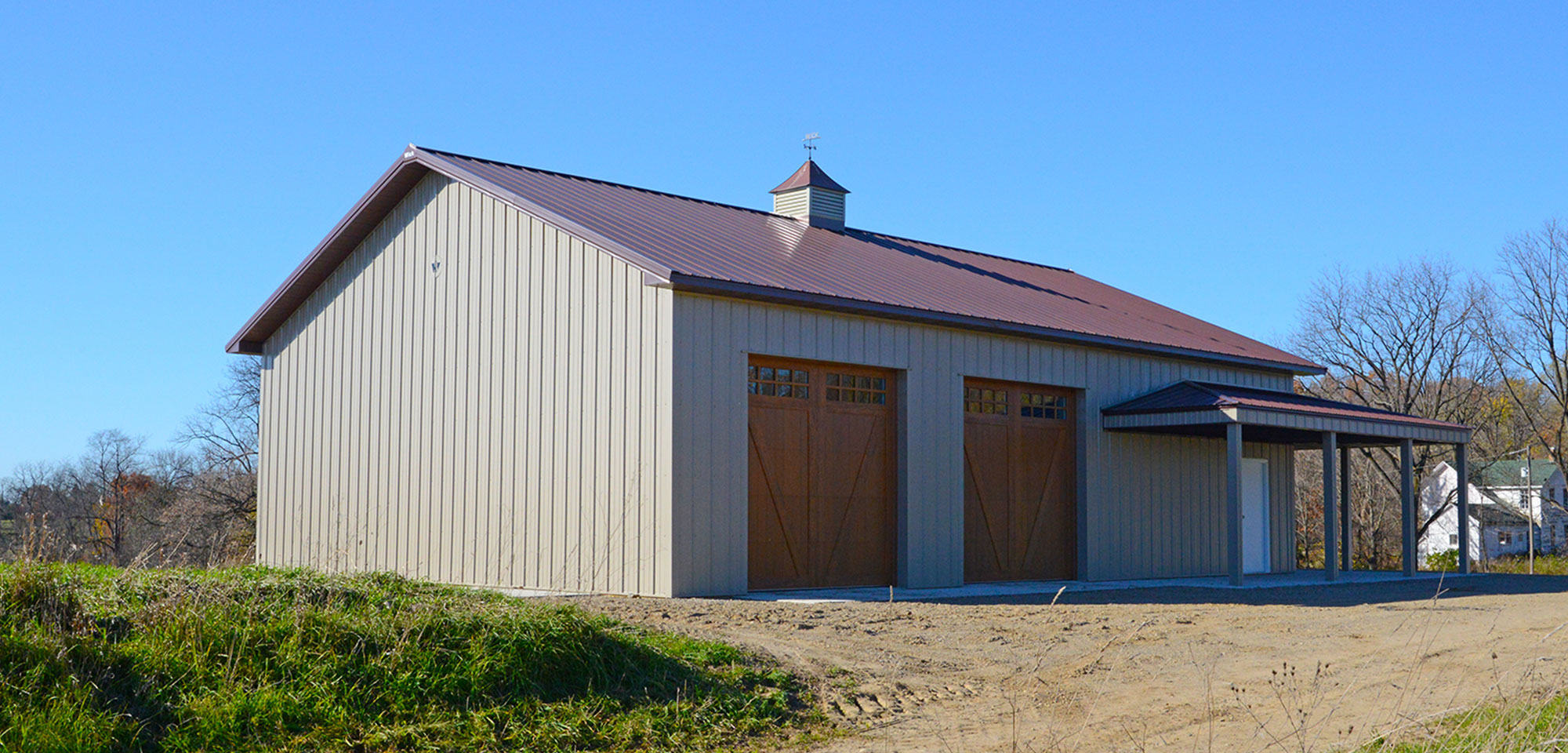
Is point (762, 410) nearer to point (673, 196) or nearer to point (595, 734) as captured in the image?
point (673, 196)

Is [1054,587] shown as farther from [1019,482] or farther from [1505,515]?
[1505,515]

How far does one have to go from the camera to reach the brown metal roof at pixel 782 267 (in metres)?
14.7

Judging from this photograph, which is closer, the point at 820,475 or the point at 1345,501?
the point at 820,475

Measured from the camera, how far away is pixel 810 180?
21.4 meters

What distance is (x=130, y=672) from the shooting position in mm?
6578

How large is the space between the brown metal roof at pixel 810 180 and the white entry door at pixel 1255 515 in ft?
25.2

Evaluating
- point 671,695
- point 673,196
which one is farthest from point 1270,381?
point 671,695

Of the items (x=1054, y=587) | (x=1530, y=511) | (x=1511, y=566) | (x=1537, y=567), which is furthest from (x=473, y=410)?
(x=1511, y=566)

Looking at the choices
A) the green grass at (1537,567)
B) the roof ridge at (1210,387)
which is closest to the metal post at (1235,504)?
the roof ridge at (1210,387)

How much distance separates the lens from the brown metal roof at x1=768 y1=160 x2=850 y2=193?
70.4 feet

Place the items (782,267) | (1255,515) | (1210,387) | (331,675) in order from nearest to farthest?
1. (331,675)
2. (782,267)
3. (1210,387)
4. (1255,515)

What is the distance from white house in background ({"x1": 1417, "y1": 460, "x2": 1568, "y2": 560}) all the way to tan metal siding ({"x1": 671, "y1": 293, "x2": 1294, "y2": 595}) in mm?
31731

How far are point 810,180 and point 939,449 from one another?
669 centimetres

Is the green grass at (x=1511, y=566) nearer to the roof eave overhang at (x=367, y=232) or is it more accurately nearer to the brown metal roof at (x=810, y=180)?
the brown metal roof at (x=810, y=180)
